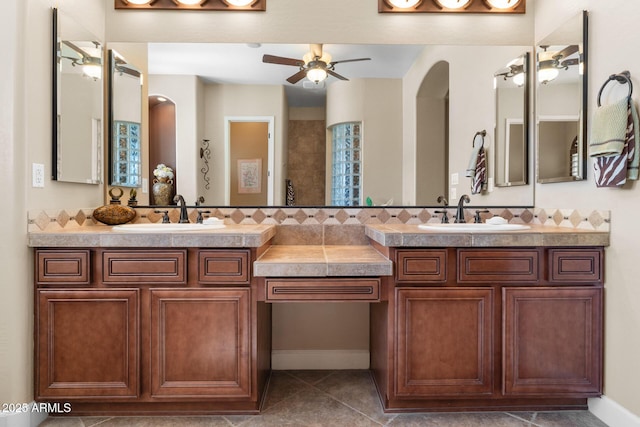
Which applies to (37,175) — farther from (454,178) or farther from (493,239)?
(454,178)

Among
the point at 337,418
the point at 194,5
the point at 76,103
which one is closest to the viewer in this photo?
the point at 337,418

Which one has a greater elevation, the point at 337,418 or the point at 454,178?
the point at 454,178

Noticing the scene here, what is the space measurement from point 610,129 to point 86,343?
2.60m

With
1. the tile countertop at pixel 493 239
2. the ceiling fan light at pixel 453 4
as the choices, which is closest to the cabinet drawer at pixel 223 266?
the tile countertop at pixel 493 239

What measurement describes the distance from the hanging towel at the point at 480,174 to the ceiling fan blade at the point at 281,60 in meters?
1.29

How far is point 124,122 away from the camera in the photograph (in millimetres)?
2508

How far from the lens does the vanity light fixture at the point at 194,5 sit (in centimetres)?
248

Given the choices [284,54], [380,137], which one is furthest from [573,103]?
[284,54]

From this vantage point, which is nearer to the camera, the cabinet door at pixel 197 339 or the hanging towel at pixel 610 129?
the hanging towel at pixel 610 129

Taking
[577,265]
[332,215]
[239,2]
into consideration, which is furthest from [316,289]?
[239,2]

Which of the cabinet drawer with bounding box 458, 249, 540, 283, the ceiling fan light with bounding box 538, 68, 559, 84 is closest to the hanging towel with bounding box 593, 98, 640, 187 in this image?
the cabinet drawer with bounding box 458, 249, 540, 283

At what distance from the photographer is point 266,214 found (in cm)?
253

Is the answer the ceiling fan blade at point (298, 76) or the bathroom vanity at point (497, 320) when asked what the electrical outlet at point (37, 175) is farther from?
the bathroom vanity at point (497, 320)

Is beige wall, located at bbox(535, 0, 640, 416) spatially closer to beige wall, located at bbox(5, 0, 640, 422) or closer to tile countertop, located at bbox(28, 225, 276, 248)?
beige wall, located at bbox(5, 0, 640, 422)
